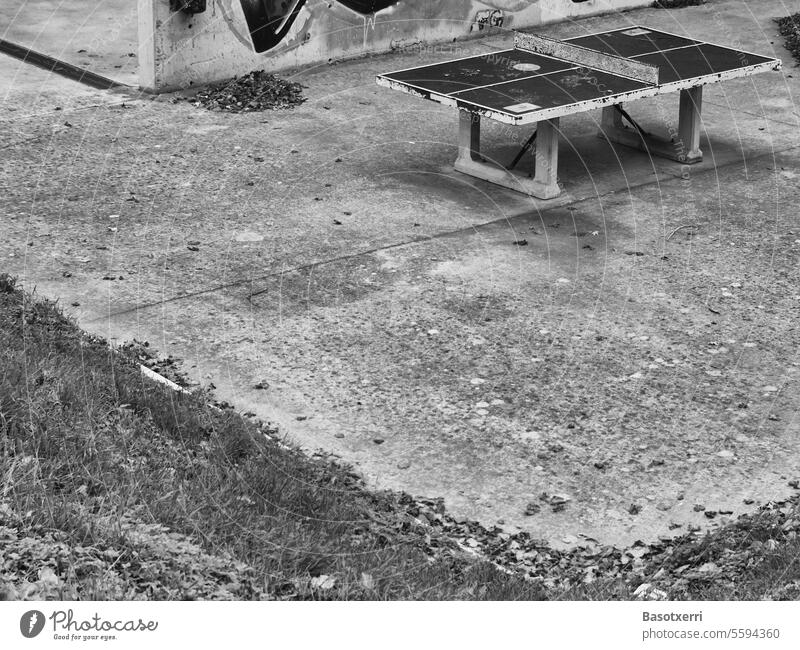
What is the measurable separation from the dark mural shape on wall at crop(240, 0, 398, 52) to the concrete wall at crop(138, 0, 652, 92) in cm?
1

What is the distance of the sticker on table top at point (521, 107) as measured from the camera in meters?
10.2

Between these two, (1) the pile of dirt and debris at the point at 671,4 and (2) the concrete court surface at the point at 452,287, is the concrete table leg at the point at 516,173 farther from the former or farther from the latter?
(1) the pile of dirt and debris at the point at 671,4

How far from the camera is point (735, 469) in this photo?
6.61m

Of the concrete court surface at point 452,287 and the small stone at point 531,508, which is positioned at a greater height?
the concrete court surface at point 452,287

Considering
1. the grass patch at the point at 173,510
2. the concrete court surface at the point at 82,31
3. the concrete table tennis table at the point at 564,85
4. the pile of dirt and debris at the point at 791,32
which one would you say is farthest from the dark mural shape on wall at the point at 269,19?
the grass patch at the point at 173,510

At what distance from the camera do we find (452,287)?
8.96 meters

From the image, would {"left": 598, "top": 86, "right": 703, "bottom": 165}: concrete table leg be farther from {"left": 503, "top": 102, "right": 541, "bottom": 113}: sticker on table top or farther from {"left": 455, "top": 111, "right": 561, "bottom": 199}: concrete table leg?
{"left": 503, "top": 102, "right": 541, "bottom": 113}: sticker on table top

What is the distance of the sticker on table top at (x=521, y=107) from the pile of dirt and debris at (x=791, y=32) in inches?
288

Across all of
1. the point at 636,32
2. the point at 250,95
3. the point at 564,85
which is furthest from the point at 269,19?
the point at 564,85

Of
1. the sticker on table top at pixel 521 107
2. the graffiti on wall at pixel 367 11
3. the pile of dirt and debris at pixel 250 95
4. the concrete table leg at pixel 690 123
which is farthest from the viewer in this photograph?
the graffiti on wall at pixel 367 11

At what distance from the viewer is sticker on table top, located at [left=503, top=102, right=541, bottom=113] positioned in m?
10.2

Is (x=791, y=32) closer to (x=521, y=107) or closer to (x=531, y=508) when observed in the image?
(x=521, y=107)

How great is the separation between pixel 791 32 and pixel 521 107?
29.8 ft

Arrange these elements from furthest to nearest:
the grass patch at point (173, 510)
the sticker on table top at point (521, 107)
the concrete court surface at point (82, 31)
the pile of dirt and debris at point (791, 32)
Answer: the pile of dirt and debris at point (791, 32) < the concrete court surface at point (82, 31) < the sticker on table top at point (521, 107) < the grass patch at point (173, 510)
